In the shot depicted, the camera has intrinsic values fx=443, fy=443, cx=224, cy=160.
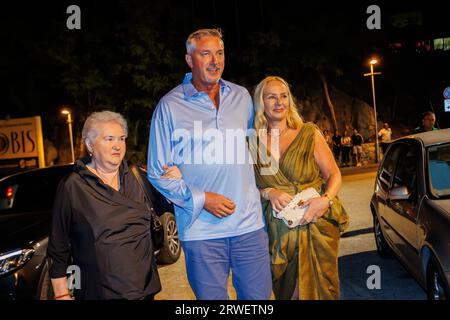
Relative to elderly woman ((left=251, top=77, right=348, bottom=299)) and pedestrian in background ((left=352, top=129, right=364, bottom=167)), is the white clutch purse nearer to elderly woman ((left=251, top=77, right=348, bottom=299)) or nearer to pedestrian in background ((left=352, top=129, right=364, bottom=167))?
elderly woman ((left=251, top=77, right=348, bottom=299))

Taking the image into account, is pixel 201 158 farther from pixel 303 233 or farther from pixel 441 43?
pixel 441 43

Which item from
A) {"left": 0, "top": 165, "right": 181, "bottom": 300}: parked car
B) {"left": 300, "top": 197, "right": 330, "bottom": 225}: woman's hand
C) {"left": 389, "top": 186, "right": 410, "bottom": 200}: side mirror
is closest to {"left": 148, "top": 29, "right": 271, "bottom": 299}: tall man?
{"left": 300, "top": 197, "right": 330, "bottom": 225}: woman's hand

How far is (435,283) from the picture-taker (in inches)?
137

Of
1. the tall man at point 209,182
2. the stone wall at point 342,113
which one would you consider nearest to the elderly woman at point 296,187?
the tall man at point 209,182

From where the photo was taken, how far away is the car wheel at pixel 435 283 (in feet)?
10.8

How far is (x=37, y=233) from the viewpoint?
13.5 ft

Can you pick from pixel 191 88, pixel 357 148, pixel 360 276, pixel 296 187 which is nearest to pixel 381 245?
pixel 360 276

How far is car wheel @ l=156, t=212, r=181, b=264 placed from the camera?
6161 millimetres

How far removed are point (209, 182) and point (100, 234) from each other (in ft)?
2.14

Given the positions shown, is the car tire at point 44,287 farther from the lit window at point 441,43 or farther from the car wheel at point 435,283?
the lit window at point 441,43

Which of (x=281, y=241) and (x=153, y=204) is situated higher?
(x=153, y=204)

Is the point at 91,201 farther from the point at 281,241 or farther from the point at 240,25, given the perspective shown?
the point at 240,25

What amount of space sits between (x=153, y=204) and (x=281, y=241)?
853 millimetres

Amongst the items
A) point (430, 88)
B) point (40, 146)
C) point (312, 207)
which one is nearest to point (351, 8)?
point (430, 88)
